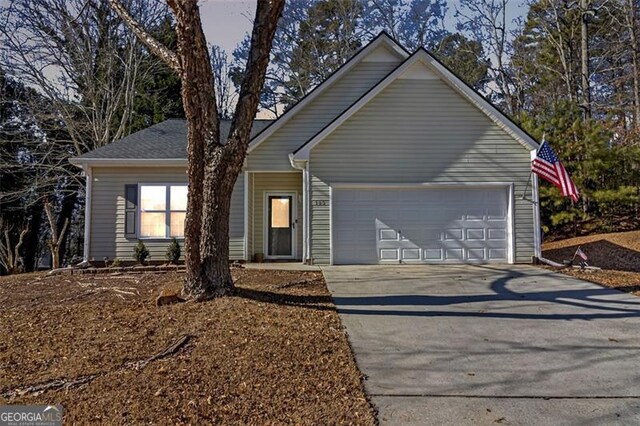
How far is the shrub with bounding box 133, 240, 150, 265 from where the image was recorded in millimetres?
11375

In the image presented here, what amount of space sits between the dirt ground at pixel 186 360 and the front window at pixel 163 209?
5.09 metres

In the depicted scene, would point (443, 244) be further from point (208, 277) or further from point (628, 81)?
point (628, 81)

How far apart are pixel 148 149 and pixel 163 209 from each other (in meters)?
1.84

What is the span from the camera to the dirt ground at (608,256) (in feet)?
28.2

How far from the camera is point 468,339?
204 inches

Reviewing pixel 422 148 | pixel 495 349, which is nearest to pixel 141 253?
pixel 422 148

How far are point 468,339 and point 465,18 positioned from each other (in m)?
23.0

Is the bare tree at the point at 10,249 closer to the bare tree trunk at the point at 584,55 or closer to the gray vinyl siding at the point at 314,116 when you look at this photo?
the gray vinyl siding at the point at 314,116

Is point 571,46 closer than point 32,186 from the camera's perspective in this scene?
No

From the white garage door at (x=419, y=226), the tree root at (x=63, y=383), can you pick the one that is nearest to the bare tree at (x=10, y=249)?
the white garage door at (x=419, y=226)

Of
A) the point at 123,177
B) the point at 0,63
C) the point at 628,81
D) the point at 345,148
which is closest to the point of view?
the point at 345,148

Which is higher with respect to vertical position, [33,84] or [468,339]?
[33,84]

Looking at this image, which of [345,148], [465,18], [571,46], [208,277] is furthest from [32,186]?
[571,46]

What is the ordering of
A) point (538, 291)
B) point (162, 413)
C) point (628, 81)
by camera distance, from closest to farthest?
point (162, 413), point (538, 291), point (628, 81)
